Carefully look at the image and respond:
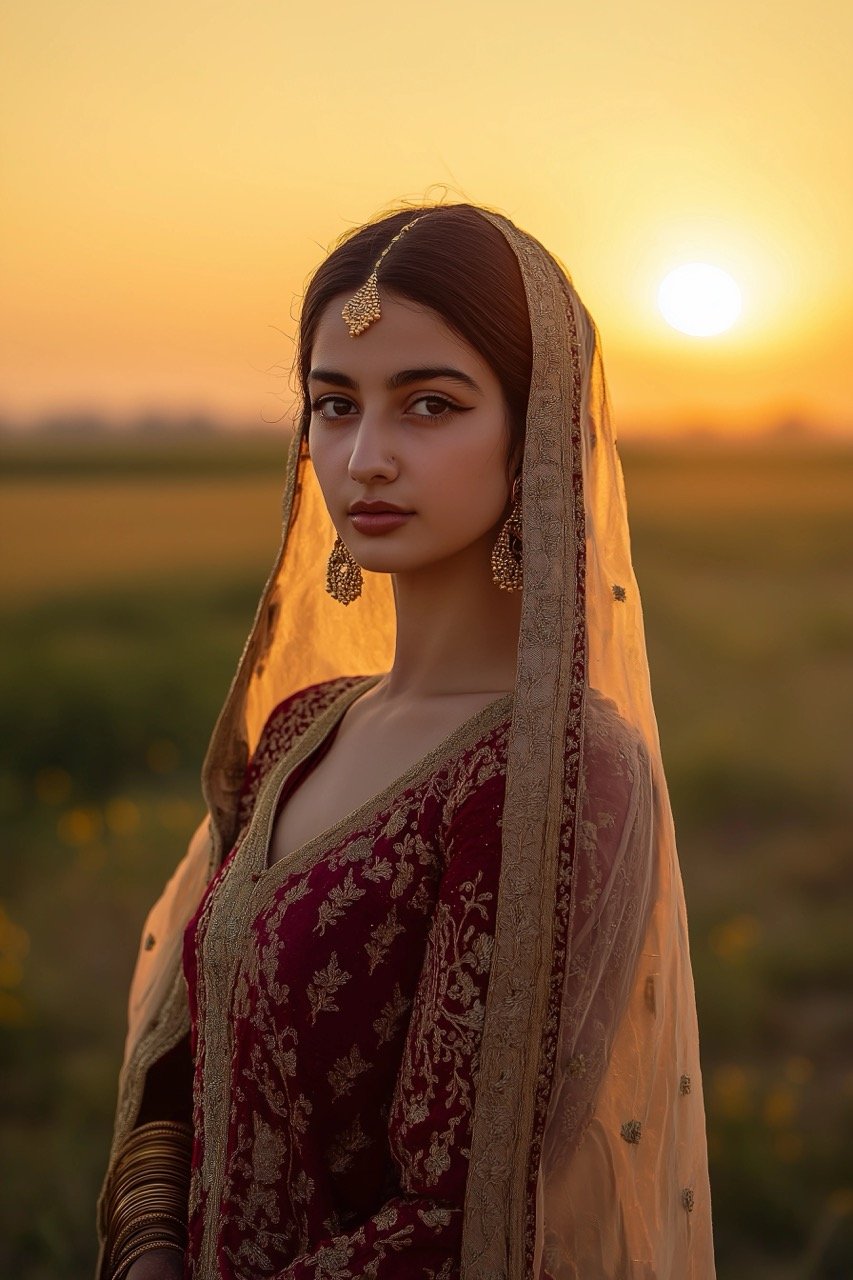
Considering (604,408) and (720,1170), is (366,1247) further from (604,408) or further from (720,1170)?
(720,1170)

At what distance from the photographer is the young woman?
1063mm

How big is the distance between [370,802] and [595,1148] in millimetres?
413

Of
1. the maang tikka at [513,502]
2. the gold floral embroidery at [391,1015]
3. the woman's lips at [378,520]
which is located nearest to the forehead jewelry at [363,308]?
the maang tikka at [513,502]

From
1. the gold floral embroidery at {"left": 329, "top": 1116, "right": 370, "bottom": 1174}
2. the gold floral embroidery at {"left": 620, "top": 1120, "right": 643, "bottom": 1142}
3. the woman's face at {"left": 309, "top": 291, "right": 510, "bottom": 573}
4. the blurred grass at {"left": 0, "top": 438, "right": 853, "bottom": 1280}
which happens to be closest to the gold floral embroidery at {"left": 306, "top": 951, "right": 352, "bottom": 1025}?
the gold floral embroidery at {"left": 329, "top": 1116, "right": 370, "bottom": 1174}

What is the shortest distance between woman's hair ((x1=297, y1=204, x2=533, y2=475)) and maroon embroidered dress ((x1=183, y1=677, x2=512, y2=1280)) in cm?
36

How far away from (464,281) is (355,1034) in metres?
0.77

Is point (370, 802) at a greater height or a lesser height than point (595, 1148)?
greater

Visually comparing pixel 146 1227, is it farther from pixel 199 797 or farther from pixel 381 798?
pixel 199 797

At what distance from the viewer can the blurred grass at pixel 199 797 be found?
2.73m

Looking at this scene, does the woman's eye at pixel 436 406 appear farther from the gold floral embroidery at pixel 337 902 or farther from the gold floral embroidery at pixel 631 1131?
the gold floral embroidery at pixel 631 1131

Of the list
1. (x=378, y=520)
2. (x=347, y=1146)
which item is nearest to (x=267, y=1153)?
(x=347, y=1146)

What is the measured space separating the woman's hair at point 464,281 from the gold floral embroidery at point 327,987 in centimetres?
54

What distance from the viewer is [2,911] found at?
322 centimetres

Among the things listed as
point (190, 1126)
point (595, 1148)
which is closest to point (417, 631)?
point (595, 1148)
